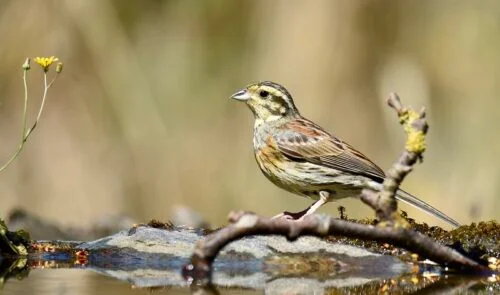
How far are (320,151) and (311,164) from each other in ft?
0.69

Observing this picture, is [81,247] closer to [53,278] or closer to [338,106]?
[53,278]

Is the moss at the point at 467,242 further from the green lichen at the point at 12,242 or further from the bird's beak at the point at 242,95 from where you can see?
the bird's beak at the point at 242,95

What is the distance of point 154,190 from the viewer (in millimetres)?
10281

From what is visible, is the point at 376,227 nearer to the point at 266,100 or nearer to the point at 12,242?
the point at 12,242

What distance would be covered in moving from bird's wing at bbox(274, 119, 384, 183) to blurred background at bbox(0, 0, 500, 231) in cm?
206

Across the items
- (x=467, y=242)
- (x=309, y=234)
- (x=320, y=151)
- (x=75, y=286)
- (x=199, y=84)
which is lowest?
(x=75, y=286)

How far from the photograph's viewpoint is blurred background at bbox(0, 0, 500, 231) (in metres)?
10.1

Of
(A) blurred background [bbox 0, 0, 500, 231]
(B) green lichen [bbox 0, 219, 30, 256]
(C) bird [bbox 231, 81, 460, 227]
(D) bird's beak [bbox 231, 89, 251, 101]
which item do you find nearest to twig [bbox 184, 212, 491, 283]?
(B) green lichen [bbox 0, 219, 30, 256]

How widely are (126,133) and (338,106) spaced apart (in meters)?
1.75

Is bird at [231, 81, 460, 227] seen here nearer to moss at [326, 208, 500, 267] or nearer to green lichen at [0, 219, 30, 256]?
moss at [326, 208, 500, 267]

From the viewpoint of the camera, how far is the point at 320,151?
7.80 m

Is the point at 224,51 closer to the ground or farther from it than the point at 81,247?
farther from it

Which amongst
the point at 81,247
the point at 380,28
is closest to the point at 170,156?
the point at 380,28

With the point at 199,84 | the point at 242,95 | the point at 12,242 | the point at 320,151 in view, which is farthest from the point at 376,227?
the point at 199,84
